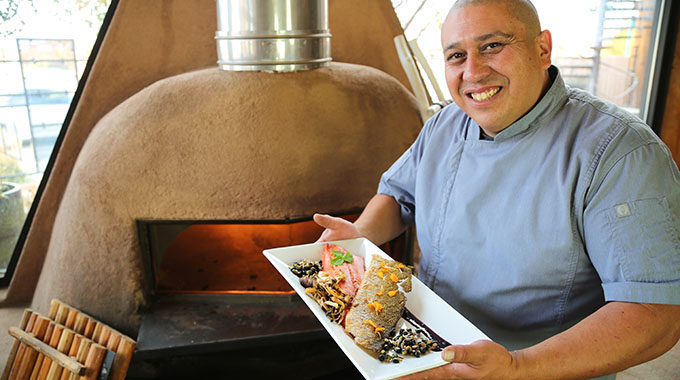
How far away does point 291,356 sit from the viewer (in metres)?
2.14

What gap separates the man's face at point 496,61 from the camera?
108 centimetres

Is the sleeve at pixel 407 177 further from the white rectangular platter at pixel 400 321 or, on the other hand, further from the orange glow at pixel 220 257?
the orange glow at pixel 220 257

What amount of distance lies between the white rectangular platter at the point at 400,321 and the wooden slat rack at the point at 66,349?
92 centimetres

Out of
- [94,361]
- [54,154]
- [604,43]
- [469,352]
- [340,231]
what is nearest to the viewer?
[469,352]

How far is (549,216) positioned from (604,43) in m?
3.11

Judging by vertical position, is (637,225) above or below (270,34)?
below

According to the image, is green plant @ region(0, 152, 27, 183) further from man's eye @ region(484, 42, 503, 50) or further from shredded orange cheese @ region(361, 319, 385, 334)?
man's eye @ region(484, 42, 503, 50)

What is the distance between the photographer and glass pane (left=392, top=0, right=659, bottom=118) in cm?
348

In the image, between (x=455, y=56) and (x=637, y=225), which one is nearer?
(x=637, y=225)

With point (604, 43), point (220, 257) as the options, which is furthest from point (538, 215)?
point (604, 43)

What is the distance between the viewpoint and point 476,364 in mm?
913

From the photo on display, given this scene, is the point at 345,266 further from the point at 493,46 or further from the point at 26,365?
the point at 26,365

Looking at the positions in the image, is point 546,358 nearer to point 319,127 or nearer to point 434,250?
point 434,250

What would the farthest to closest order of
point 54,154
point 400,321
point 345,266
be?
point 54,154 < point 345,266 < point 400,321
